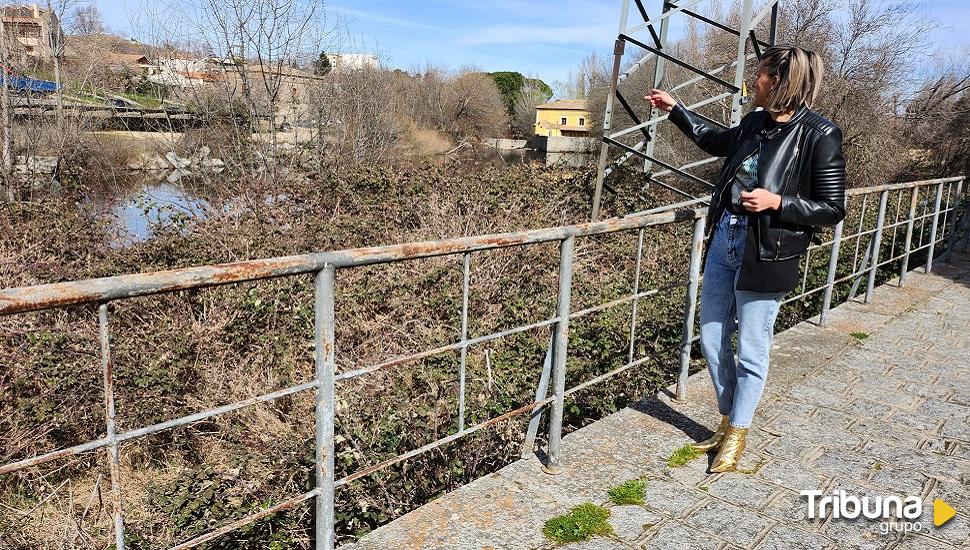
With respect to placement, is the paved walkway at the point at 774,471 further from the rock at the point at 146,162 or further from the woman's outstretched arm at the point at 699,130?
the rock at the point at 146,162

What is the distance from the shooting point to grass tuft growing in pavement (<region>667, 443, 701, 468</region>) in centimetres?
321

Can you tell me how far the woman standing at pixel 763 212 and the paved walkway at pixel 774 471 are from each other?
305 mm

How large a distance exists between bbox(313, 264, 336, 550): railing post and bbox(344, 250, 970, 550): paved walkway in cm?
27

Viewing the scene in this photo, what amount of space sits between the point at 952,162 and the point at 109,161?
1709 centimetres

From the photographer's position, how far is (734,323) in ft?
10.8

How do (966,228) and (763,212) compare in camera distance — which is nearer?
(763,212)

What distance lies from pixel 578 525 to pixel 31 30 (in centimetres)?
1216

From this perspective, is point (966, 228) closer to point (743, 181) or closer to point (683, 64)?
point (683, 64)

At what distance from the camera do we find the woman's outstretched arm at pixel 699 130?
3.21m

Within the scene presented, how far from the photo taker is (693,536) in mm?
2617

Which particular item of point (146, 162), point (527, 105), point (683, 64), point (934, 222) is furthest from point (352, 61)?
point (527, 105)

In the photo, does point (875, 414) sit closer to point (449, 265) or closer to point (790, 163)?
point (790, 163)

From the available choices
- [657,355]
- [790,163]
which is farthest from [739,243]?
[657,355]

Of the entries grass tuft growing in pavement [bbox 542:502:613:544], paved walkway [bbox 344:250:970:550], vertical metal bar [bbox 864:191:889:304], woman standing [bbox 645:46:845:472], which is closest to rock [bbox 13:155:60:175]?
paved walkway [bbox 344:250:970:550]
